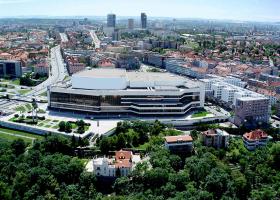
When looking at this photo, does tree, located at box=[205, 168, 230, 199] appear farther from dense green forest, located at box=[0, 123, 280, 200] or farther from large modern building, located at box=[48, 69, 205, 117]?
large modern building, located at box=[48, 69, 205, 117]

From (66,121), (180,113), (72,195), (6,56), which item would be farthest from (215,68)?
(72,195)

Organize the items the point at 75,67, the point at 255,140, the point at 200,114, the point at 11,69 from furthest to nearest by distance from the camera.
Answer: the point at 75,67, the point at 11,69, the point at 200,114, the point at 255,140

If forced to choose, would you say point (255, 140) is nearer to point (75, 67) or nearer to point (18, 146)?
point (18, 146)

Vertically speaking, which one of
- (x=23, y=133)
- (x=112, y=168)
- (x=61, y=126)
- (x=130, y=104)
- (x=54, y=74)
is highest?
(x=130, y=104)

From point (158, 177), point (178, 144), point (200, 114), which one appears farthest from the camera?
point (200, 114)

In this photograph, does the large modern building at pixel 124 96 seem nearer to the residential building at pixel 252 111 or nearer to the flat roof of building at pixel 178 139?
the residential building at pixel 252 111

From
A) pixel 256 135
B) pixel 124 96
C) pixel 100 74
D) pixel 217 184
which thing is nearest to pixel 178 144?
pixel 217 184

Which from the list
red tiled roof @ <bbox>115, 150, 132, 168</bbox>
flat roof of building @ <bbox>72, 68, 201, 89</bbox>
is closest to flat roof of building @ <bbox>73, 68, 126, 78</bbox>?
flat roof of building @ <bbox>72, 68, 201, 89</bbox>
